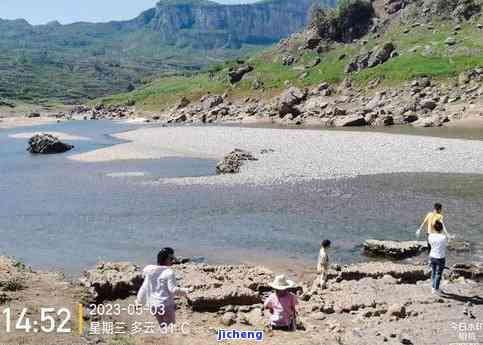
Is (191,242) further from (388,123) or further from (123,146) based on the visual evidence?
(388,123)

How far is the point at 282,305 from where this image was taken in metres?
15.9

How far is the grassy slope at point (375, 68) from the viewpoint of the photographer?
108 meters

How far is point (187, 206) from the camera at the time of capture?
135 feet

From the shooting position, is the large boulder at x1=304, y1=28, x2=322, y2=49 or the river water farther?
the large boulder at x1=304, y1=28, x2=322, y2=49

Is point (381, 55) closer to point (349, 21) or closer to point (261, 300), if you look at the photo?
point (349, 21)

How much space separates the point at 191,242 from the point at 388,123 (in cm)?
6285

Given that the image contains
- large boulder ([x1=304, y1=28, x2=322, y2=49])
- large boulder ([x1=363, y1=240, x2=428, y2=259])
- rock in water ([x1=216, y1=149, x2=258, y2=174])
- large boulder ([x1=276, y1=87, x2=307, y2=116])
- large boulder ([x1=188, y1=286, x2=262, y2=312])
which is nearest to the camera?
large boulder ([x1=188, y1=286, x2=262, y2=312])

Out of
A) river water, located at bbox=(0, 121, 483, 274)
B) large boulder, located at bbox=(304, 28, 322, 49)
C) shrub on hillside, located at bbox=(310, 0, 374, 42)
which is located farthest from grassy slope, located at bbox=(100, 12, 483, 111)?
river water, located at bbox=(0, 121, 483, 274)

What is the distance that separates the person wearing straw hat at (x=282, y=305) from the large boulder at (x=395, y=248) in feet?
39.2

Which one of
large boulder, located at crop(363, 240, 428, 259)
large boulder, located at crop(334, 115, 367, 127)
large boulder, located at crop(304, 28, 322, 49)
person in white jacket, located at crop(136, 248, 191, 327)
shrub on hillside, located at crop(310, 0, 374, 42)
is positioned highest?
shrub on hillside, located at crop(310, 0, 374, 42)

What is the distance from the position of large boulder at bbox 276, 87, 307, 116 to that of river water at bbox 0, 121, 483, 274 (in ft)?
193

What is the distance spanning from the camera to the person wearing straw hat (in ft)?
51.3

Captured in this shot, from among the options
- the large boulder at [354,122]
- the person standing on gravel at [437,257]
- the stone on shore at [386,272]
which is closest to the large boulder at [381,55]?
the large boulder at [354,122]

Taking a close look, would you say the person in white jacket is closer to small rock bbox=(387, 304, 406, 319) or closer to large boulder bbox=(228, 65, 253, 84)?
small rock bbox=(387, 304, 406, 319)
